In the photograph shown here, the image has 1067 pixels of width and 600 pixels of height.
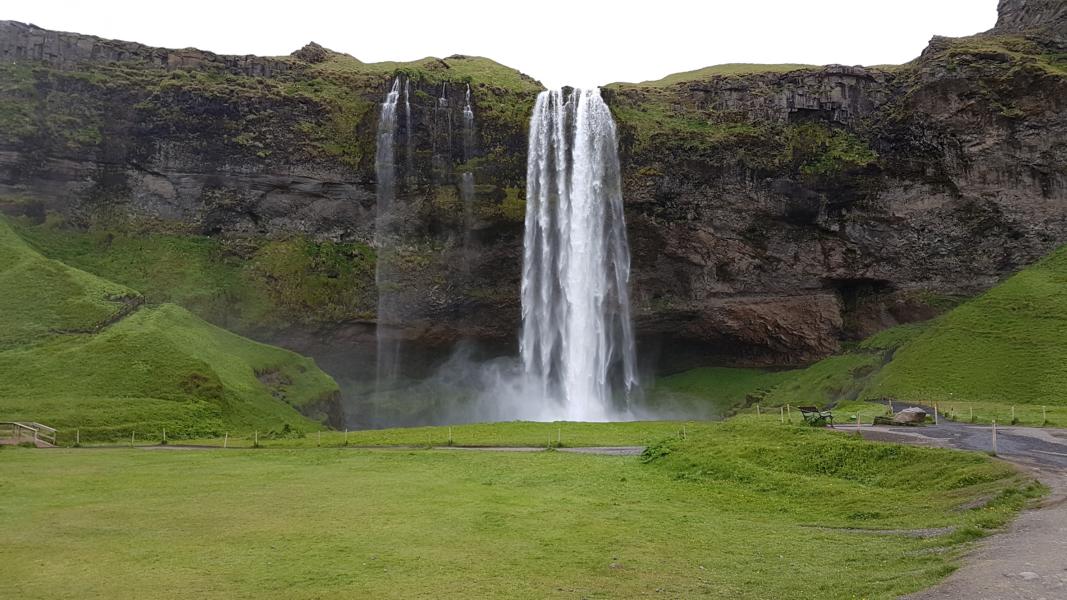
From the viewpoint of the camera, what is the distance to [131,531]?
15.3m

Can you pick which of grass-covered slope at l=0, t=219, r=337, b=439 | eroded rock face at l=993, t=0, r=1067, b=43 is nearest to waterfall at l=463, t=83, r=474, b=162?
grass-covered slope at l=0, t=219, r=337, b=439

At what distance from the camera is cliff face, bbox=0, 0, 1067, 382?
64.9 meters

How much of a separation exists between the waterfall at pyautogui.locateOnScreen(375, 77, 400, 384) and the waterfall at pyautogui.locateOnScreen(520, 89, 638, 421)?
12.7m

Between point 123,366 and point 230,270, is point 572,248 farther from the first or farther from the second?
point 123,366

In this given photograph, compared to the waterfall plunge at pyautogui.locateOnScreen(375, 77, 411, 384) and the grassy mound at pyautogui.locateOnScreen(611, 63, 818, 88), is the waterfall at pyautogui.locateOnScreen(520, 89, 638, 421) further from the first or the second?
the grassy mound at pyautogui.locateOnScreen(611, 63, 818, 88)

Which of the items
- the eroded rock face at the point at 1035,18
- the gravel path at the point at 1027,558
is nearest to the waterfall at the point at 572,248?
the eroded rock face at the point at 1035,18

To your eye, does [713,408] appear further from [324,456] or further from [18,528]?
[18,528]

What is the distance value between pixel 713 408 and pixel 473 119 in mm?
35117

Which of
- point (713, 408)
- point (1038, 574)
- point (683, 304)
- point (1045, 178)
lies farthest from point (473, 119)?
point (1038, 574)

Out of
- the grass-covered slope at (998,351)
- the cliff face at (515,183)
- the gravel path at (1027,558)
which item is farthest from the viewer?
the cliff face at (515,183)

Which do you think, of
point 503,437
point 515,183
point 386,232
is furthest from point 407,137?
point 503,437

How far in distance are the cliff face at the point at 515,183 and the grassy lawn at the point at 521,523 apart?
42.0 m

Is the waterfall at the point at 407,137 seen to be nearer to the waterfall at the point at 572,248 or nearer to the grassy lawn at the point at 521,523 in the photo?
the waterfall at the point at 572,248

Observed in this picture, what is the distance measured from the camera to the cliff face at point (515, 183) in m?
64.9
